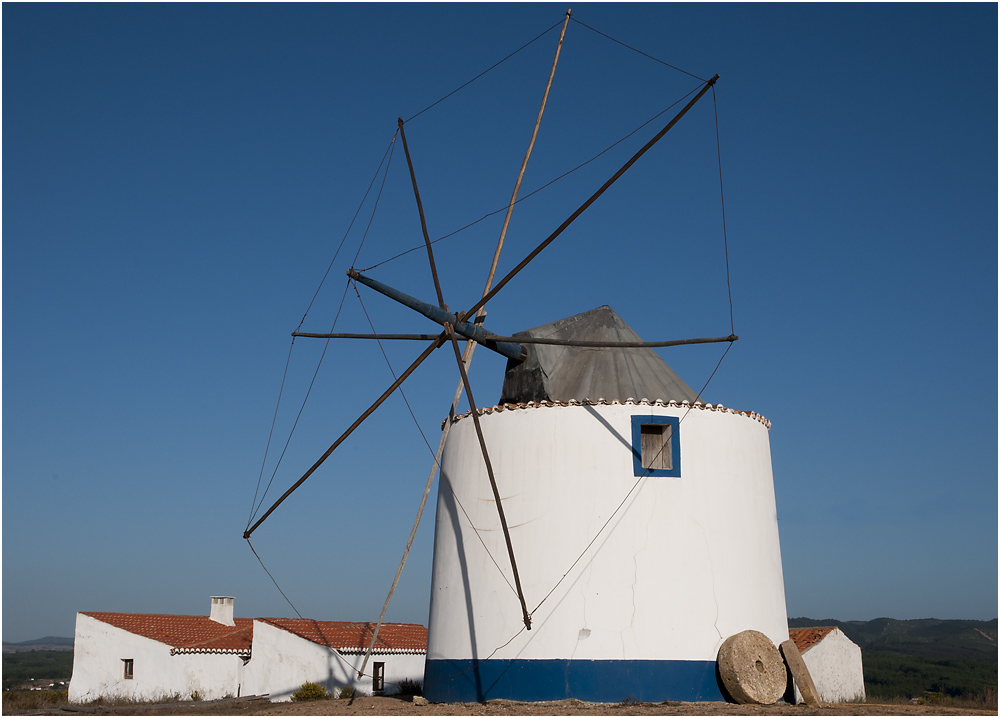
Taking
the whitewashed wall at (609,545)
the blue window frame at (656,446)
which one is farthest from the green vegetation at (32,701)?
the blue window frame at (656,446)

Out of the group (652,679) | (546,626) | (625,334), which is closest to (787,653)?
(652,679)

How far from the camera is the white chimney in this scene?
103 feet

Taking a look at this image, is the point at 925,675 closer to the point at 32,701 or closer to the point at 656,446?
the point at 656,446

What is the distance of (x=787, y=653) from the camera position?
14.0 metres

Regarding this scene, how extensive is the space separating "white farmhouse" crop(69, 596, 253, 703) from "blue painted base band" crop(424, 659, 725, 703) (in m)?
13.7

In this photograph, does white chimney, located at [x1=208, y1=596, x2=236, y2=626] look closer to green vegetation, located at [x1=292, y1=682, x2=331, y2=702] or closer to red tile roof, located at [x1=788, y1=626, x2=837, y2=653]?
green vegetation, located at [x1=292, y1=682, x2=331, y2=702]

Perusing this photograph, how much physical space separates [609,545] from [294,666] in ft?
45.5

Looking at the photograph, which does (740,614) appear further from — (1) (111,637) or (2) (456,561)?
(1) (111,637)

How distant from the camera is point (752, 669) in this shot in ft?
43.5

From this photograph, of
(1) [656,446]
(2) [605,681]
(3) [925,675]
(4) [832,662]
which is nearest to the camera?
(2) [605,681]

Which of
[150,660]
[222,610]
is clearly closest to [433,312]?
[150,660]

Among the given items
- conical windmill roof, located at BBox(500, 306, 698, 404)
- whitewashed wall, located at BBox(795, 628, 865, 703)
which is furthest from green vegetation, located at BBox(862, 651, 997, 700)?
conical windmill roof, located at BBox(500, 306, 698, 404)

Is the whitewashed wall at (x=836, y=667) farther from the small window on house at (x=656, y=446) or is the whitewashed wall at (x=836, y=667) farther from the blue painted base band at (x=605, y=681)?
the small window on house at (x=656, y=446)

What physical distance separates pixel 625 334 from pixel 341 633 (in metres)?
14.5
